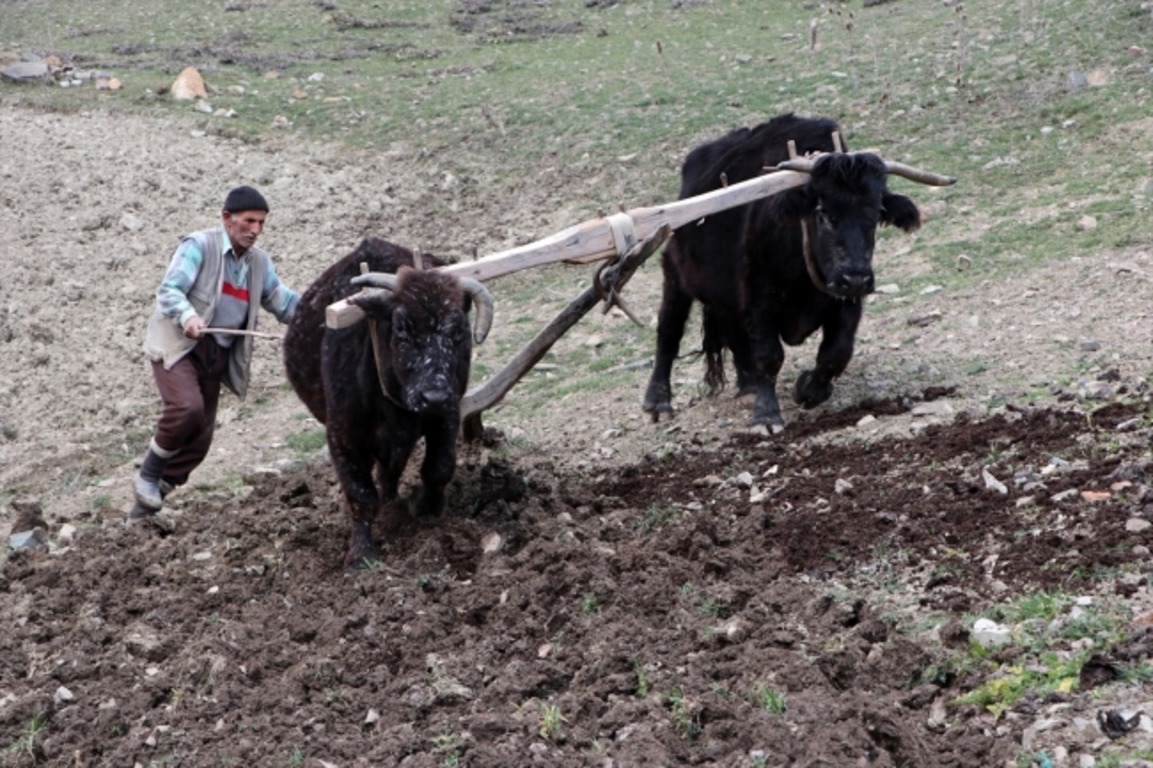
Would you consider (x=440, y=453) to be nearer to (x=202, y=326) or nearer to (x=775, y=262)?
(x=202, y=326)

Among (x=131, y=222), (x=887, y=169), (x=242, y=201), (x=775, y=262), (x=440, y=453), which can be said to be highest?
(x=242, y=201)

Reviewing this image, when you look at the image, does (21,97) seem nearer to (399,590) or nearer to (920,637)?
(399,590)

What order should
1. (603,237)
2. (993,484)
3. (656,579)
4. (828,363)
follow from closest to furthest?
1. (656,579)
2. (993,484)
3. (603,237)
4. (828,363)

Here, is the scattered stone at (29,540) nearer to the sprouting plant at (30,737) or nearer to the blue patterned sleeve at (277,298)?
the blue patterned sleeve at (277,298)

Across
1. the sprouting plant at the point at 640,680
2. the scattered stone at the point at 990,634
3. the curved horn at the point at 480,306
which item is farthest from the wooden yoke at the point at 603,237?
the scattered stone at the point at 990,634

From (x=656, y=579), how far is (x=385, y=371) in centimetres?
163

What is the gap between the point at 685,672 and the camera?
5.68m

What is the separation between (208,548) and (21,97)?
39.7 ft

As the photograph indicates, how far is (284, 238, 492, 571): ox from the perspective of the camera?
276 inches

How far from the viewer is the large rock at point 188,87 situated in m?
18.5

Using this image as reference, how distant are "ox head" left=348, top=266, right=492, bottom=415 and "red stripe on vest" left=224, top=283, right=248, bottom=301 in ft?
5.14

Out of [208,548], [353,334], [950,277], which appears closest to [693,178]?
[950,277]

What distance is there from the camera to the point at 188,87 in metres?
18.6

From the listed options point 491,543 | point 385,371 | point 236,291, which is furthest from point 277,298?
point 491,543
